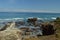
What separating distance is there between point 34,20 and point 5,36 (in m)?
2.87

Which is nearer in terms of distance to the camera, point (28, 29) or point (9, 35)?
point (9, 35)

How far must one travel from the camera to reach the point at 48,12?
4.80 m

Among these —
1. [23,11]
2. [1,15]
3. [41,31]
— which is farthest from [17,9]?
[41,31]

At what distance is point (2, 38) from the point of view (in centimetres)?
192

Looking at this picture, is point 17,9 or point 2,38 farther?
point 17,9

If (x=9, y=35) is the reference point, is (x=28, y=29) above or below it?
below

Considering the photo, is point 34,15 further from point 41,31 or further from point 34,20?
point 41,31

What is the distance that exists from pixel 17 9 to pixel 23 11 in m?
0.21

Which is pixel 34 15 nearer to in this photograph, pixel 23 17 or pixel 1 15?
pixel 23 17

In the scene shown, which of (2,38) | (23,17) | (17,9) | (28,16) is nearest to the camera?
(2,38)

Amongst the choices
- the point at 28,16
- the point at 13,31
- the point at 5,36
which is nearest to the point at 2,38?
the point at 5,36

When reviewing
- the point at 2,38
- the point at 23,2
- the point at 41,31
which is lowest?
the point at 41,31

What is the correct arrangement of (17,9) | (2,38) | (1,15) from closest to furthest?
(2,38), (1,15), (17,9)

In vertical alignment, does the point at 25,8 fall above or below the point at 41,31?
above
